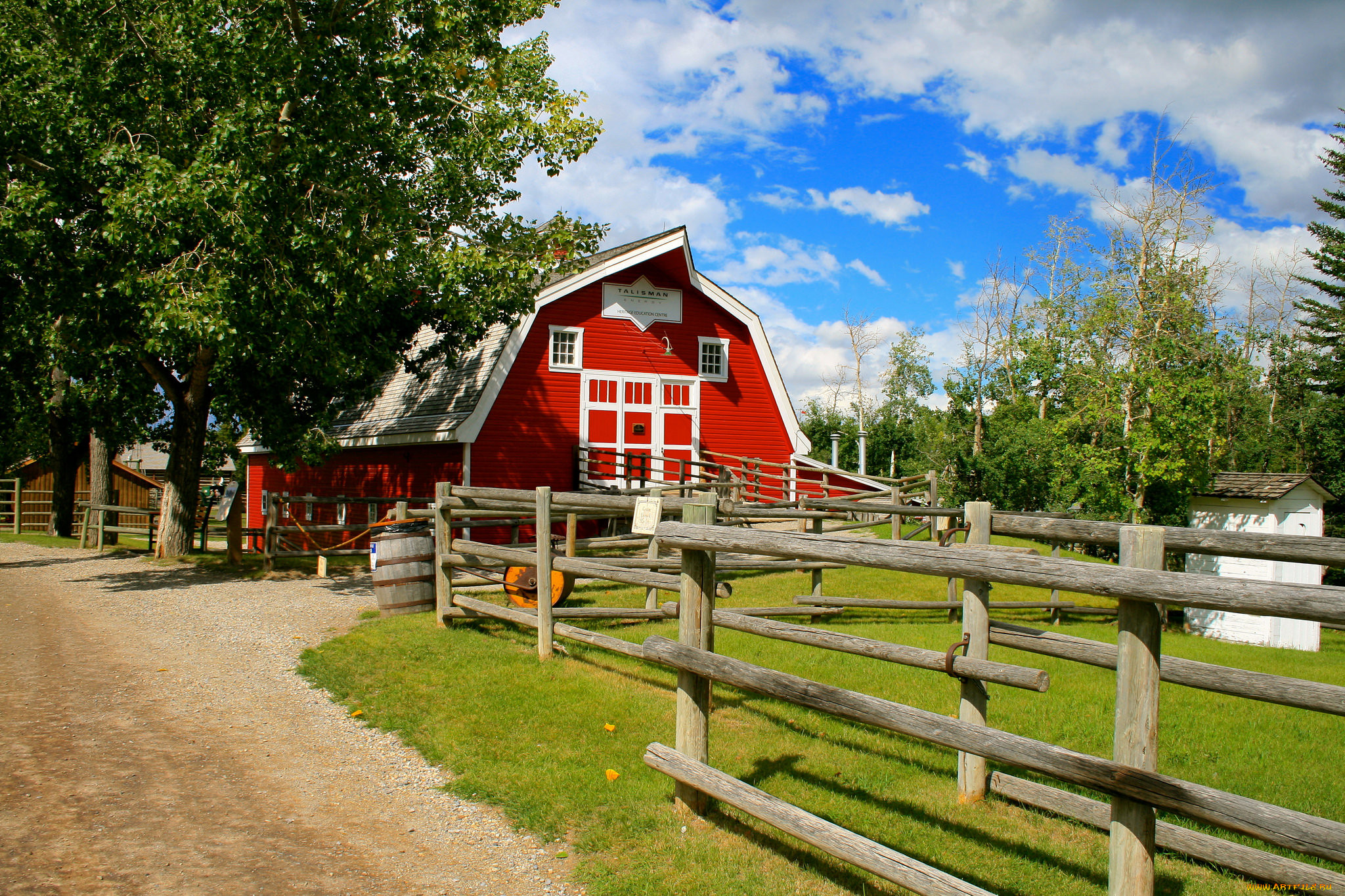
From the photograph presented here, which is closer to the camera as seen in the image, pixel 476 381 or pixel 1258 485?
pixel 476 381

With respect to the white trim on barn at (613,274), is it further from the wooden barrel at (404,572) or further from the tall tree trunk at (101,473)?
the tall tree trunk at (101,473)

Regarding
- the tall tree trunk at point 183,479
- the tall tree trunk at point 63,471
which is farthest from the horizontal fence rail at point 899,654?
the tall tree trunk at point 63,471

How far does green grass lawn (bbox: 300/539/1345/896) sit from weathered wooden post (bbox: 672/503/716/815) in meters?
0.33

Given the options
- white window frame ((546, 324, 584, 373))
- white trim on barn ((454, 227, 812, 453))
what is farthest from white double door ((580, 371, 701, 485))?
white trim on barn ((454, 227, 812, 453))

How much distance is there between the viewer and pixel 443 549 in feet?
31.1

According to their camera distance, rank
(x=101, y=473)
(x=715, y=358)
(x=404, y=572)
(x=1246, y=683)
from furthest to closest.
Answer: (x=101, y=473)
(x=715, y=358)
(x=404, y=572)
(x=1246, y=683)

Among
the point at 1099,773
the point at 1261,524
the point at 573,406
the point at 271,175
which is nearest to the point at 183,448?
the point at 271,175

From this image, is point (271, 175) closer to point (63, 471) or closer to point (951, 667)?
point (951, 667)

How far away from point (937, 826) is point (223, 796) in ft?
13.0

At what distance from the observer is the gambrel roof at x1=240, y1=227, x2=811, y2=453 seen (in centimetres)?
1812

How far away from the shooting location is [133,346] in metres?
14.1

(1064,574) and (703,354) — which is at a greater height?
(703,354)

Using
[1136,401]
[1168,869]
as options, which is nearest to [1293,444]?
[1136,401]

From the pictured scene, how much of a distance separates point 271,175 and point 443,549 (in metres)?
6.86
